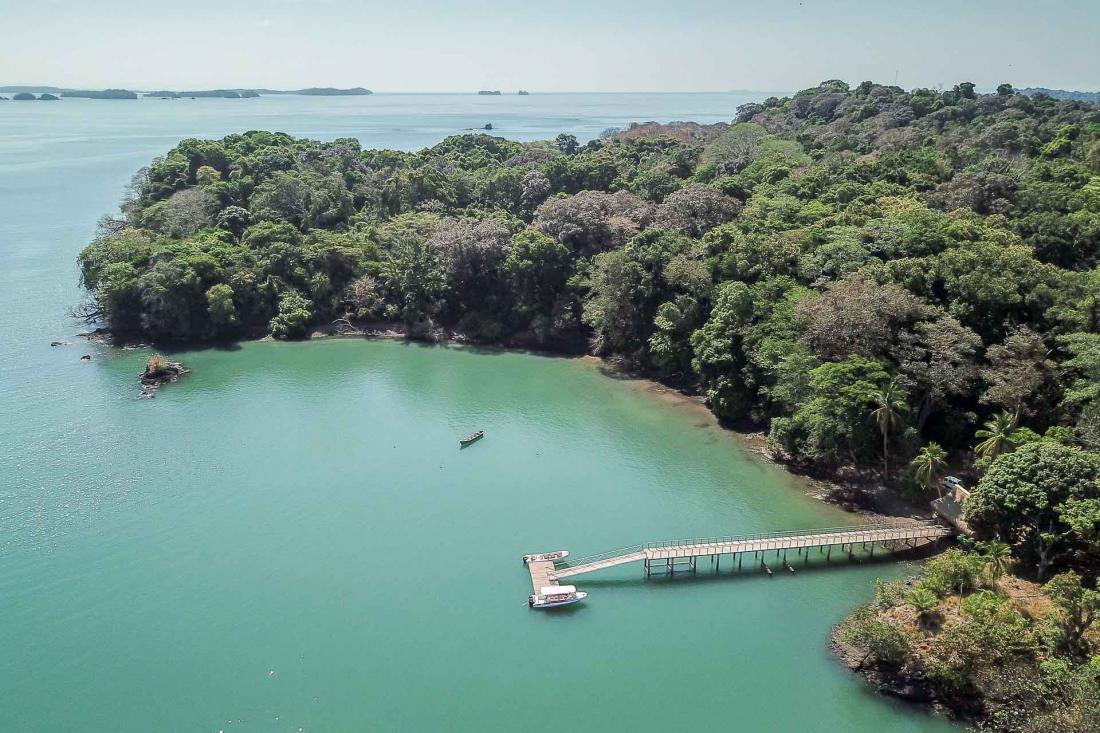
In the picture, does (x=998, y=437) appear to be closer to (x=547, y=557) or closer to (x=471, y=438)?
(x=547, y=557)

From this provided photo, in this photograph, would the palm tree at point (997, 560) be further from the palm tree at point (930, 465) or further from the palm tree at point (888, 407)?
the palm tree at point (888, 407)

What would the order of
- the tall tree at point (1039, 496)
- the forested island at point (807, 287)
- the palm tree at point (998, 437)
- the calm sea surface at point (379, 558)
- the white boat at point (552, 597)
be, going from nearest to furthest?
the calm sea surface at point (379, 558) < the tall tree at point (1039, 496) < the forested island at point (807, 287) < the white boat at point (552, 597) < the palm tree at point (998, 437)

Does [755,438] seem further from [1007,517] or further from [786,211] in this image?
[786,211]

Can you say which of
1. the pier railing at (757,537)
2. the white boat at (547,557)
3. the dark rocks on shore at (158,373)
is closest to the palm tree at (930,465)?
the pier railing at (757,537)

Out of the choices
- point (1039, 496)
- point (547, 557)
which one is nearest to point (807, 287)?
point (1039, 496)

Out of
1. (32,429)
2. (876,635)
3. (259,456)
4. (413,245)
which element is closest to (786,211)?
(413,245)

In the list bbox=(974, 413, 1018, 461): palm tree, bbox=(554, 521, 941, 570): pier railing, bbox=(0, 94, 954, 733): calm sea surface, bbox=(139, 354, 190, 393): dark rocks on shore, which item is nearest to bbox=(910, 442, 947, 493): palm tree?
bbox=(974, 413, 1018, 461): palm tree

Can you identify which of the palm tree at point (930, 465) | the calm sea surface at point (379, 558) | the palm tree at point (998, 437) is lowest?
the calm sea surface at point (379, 558)

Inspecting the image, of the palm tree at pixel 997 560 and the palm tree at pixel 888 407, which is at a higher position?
the palm tree at pixel 888 407
